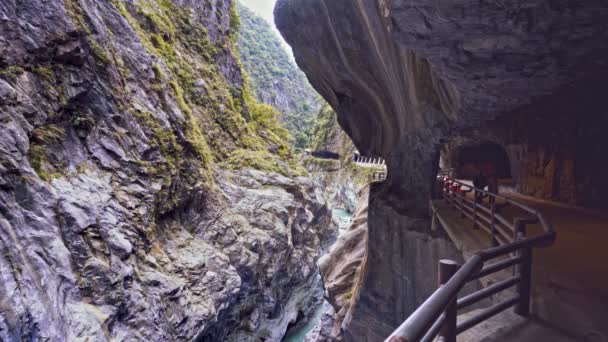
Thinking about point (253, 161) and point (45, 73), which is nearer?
point (45, 73)

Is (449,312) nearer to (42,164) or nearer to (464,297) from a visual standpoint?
(464,297)

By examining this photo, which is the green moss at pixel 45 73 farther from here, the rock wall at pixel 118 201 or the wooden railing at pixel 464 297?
the wooden railing at pixel 464 297

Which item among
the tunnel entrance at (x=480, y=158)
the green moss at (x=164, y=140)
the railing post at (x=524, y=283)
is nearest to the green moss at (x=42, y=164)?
the green moss at (x=164, y=140)

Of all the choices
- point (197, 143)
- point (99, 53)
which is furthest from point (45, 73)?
point (197, 143)

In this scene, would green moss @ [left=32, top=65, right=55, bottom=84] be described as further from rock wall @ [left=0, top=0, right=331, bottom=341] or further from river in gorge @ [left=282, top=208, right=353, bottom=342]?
river in gorge @ [left=282, top=208, right=353, bottom=342]

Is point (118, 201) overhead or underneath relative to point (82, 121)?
underneath
